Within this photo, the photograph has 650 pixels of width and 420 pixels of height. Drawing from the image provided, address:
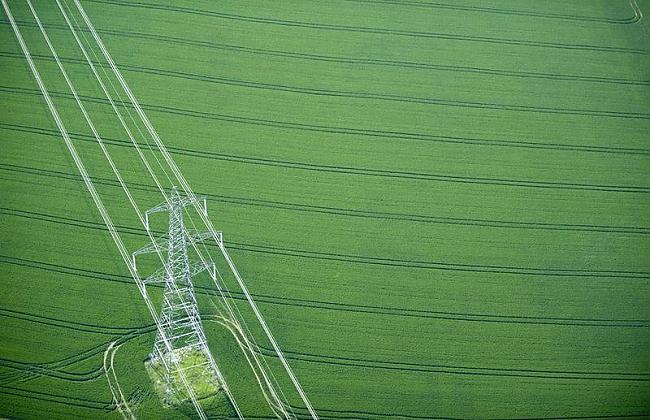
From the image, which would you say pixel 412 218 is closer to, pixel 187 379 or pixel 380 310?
pixel 380 310

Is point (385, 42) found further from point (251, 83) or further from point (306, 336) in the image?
point (306, 336)

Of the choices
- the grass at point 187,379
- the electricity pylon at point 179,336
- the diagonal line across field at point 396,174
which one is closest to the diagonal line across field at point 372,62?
the diagonal line across field at point 396,174

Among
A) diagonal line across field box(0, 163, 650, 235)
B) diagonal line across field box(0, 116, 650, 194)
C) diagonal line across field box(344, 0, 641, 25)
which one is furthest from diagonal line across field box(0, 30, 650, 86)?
diagonal line across field box(0, 163, 650, 235)

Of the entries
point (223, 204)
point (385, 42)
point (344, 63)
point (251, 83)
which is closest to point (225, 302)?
point (223, 204)

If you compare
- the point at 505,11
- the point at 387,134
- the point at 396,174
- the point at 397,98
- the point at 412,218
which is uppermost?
the point at 505,11

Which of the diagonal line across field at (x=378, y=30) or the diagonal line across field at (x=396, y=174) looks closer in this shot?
the diagonal line across field at (x=396, y=174)

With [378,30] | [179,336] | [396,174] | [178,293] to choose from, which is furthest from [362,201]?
[378,30]

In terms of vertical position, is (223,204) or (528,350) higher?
(223,204)

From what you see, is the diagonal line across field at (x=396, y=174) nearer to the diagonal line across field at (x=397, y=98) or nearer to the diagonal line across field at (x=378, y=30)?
the diagonal line across field at (x=397, y=98)
